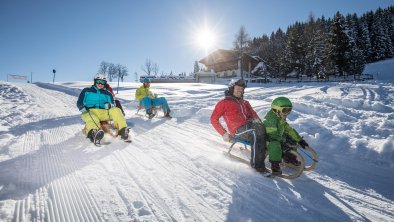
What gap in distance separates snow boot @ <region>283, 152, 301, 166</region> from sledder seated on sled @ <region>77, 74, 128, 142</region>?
323 cm

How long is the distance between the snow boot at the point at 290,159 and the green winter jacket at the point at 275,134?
0.85 ft

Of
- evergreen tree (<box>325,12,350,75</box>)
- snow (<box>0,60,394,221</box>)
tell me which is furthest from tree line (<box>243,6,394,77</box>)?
snow (<box>0,60,394,221</box>)

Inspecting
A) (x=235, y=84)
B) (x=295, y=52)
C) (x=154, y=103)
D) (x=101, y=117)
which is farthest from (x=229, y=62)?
(x=235, y=84)

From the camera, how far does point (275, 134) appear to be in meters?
3.85

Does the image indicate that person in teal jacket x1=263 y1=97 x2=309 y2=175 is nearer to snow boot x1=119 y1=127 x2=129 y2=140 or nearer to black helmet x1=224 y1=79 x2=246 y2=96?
black helmet x1=224 y1=79 x2=246 y2=96

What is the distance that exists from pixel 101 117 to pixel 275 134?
3895mm

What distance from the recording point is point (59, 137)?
5.71m

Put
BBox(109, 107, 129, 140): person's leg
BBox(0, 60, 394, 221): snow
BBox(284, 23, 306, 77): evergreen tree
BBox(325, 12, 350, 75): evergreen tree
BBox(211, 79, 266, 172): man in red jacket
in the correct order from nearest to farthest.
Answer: BBox(0, 60, 394, 221): snow, BBox(211, 79, 266, 172): man in red jacket, BBox(109, 107, 129, 140): person's leg, BBox(325, 12, 350, 75): evergreen tree, BBox(284, 23, 306, 77): evergreen tree

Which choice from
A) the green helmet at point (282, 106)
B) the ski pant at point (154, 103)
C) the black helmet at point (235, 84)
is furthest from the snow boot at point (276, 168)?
the ski pant at point (154, 103)

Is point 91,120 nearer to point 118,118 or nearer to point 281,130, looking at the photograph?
point 118,118

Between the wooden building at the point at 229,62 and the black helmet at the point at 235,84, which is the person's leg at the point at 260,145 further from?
the wooden building at the point at 229,62

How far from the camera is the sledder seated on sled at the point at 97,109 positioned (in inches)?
205

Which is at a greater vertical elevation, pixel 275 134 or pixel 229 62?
pixel 229 62

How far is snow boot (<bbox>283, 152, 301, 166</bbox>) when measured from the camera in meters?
3.92
